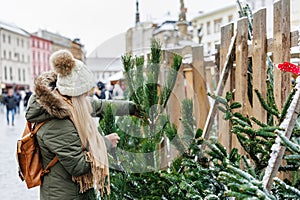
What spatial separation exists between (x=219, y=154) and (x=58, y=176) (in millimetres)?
1036

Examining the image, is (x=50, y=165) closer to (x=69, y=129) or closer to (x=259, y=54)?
(x=69, y=129)

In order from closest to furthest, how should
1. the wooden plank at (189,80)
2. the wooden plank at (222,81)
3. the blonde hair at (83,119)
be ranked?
the blonde hair at (83,119), the wooden plank at (222,81), the wooden plank at (189,80)

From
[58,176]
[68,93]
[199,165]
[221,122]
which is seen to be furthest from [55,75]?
[221,122]

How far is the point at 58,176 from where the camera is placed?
8.36 ft

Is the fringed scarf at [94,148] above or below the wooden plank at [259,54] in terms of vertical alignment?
below

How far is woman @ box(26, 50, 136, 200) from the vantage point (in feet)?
7.92

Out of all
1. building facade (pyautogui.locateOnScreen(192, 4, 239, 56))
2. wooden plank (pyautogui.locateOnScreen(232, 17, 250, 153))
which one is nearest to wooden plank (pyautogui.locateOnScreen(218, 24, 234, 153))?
wooden plank (pyautogui.locateOnScreen(232, 17, 250, 153))

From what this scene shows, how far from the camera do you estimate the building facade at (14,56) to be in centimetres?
6781

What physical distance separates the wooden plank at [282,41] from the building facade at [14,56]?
65.8 meters

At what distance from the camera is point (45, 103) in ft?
7.90

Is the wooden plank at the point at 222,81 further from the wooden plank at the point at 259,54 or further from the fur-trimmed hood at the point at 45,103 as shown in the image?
the fur-trimmed hood at the point at 45,103

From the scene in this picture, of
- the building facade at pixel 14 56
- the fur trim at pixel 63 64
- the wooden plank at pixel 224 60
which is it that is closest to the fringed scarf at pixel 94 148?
the fur trim at pixel 63 64

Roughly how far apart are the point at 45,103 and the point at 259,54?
1.29 m

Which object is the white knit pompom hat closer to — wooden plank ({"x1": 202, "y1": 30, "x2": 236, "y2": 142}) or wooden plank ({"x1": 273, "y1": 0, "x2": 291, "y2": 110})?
wooden plank ({"x1": 202, "y1": 30, "x2": 236, "y2": 142})
